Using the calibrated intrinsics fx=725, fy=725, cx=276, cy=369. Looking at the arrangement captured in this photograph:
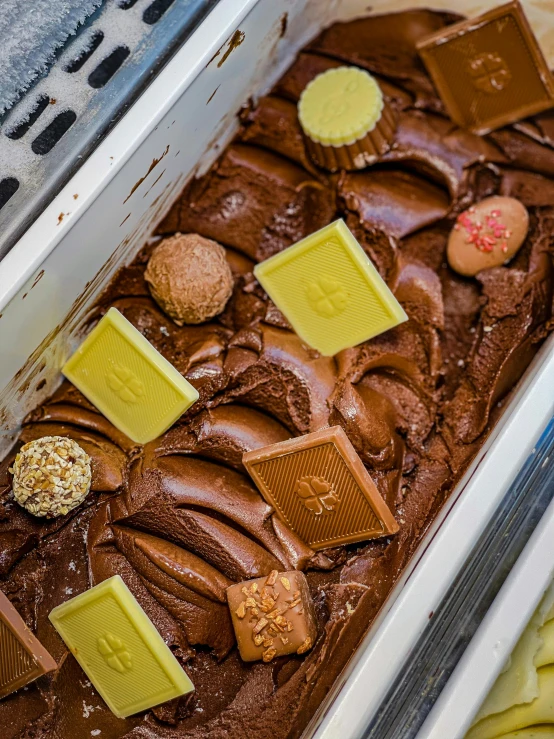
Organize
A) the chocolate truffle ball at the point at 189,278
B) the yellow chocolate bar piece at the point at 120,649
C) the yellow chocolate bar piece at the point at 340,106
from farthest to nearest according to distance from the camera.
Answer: the yellow chocolate bar piece at the point at 340,106
the chocolate truffle ball at the point at 189,278
the yellow chocolate bar piece at the point at 120,649

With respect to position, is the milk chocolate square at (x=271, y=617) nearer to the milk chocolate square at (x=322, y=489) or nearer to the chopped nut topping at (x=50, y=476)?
the milk chocolate square at (x=322, y=489)

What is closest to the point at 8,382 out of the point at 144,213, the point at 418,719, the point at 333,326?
the point at 144,213

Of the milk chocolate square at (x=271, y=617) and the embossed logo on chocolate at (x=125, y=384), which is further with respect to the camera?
the embossed logo on chocolate at (x=125, y=384)

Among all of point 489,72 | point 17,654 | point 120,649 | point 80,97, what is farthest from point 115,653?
point 489,72

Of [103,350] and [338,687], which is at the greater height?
[103,350]

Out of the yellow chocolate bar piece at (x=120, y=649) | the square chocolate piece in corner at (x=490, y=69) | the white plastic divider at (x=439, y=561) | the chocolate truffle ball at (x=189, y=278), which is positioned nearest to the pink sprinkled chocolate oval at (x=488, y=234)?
the square chocolate piece in corner at (x=490, y=69)

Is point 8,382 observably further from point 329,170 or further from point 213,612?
point 329,170

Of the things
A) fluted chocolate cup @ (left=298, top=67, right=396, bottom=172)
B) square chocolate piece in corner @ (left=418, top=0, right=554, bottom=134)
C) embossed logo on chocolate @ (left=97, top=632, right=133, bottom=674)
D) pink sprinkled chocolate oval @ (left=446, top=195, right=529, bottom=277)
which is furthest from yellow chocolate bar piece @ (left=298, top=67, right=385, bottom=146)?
embossed logo on chocolate @ (left=97, top=632, right=133, bottom=674)
